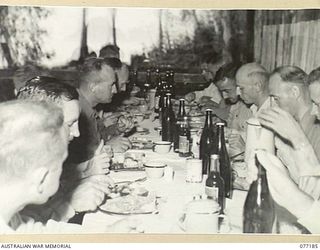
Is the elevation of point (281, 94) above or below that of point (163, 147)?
above

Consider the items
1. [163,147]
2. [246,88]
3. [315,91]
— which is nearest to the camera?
[315,91]

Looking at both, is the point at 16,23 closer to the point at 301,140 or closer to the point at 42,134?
the point at 42,134

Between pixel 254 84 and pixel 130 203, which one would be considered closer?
pixel 130 203

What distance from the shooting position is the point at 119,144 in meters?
1.00

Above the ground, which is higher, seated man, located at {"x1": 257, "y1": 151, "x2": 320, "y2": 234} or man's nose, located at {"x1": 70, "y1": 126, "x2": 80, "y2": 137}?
man's nose, located at {"x1": 70, "y1": 126, "x2": 80, "y2": 137}

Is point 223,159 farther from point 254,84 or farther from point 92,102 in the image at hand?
point 92,102

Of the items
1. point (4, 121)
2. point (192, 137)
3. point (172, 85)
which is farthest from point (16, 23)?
point (192, 137)

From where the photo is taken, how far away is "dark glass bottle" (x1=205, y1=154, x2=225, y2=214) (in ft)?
2.82

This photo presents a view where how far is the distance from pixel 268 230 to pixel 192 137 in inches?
9.8

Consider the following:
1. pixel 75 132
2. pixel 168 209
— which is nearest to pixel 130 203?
pixel 168 209

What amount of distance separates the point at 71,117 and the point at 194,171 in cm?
25

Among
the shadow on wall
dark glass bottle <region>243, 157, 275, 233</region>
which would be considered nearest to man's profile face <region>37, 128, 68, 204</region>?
the shadow on wall

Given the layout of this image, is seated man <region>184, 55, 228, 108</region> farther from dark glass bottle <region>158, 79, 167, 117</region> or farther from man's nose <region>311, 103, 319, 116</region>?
man's nose <region>311, 103, 319, 116</region>

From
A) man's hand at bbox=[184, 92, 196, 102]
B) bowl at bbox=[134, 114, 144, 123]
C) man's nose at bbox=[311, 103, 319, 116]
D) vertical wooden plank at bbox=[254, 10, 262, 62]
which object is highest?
vertical wooden plank at bbox=[254, 10, 262, 62]
